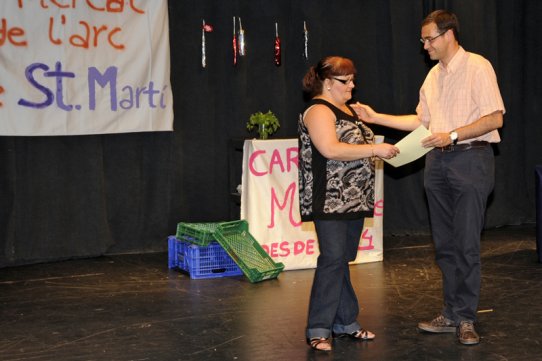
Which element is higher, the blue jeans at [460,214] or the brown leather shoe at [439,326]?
the blue jeans at [460,214]

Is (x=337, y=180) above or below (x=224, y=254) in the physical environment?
above

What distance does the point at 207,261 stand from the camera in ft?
18.0

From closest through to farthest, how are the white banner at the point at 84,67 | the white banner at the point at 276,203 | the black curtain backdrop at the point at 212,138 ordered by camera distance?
the white banner at the point at 276,203 < the white banner at the point at 84,67 < the black curtain backdrop at the point at 212,138

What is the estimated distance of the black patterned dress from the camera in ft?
12.2

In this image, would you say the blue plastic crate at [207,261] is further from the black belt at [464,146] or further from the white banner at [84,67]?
the black belt at [464,146]

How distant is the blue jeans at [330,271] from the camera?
375 cm

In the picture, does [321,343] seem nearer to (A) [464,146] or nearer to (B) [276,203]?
(A) [464,146]

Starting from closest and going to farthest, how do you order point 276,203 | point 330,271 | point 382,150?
1. point 382,150
2. point 330,271
3. point 276,203

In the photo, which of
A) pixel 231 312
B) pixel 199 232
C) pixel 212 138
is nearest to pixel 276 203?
pixel 199 232

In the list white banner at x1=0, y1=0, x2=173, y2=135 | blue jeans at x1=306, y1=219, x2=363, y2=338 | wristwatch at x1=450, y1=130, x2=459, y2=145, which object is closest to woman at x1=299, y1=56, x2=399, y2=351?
blue jeans at x1=306, y1=219, x2=363, y2=338

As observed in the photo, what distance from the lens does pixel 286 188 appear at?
221 inches

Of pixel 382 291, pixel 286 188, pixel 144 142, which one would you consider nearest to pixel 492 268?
pixel 382 291

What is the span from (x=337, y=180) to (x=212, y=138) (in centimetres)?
277

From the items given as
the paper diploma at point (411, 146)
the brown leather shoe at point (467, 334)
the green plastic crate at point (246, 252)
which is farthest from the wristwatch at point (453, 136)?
the green plastic crate at point (246, 252)
